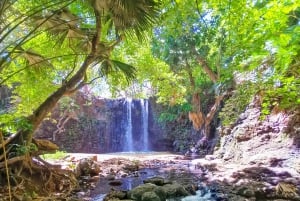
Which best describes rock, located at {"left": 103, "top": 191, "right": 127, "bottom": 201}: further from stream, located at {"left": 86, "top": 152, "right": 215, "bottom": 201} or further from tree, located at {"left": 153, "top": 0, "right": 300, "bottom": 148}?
tree, located at {"left": 153, "top": 0, "right": 300, "bottom": 148}

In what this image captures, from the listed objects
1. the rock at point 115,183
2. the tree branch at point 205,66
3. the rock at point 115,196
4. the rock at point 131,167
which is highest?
the tree branch at point 205,66

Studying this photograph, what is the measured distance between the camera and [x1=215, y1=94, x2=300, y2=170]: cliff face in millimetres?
7027

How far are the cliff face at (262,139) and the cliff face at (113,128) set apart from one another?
25.6 feet

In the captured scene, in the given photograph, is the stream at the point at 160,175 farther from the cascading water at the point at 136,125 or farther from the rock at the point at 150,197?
the cascading water at the point at 136,125

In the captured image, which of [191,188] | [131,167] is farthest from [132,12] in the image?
[131,167]

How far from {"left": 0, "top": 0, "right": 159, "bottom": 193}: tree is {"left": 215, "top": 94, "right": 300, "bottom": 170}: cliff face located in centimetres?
417

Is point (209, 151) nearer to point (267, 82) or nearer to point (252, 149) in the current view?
point (252, 149)

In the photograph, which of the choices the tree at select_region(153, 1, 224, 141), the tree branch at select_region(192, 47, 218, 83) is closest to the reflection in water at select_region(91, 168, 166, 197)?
the tree at select_region(153, 1, 224, 141)

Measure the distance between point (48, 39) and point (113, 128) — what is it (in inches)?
514

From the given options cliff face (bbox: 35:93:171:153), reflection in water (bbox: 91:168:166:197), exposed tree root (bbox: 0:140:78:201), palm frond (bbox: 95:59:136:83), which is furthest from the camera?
cliff face (bbox: 35:93:171:153)

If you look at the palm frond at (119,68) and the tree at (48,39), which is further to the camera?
the palm frond at (119,68)

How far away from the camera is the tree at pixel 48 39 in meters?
3.64

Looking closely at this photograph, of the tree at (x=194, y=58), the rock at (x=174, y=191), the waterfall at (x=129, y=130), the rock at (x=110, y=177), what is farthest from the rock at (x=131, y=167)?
the waterfall at (x=129, y=130)

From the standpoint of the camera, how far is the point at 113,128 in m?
18.1
